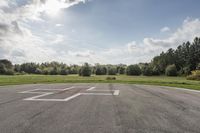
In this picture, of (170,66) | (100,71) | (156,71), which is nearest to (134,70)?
(156,71)

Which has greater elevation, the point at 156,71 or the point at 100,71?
Answer: the point at 100,71

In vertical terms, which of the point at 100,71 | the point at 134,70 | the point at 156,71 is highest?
the point at 134,70

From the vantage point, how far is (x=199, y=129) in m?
4.14

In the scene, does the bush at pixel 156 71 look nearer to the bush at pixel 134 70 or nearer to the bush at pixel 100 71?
the bush at pixel 134 70

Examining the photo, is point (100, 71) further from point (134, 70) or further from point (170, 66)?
point (170, 66)

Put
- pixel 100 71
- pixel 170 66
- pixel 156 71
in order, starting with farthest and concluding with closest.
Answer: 1. pixel 100 71
2. pixel 156 71
3. pixel 170 66

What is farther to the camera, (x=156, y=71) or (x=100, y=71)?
(x=100, y=71)

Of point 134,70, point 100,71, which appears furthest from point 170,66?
point 100,71

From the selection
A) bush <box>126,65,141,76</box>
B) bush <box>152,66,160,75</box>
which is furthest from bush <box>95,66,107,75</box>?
bush <box>152,66,160,75</box>

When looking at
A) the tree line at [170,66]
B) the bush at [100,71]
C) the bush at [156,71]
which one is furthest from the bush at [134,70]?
the bush at [100,71]

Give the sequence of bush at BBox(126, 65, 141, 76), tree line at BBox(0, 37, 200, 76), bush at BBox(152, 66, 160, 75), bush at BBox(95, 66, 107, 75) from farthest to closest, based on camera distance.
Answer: bush at BBox(95, 66, 107, 75)
bush at BBox(126, 65, 141, 76)
bush at BBox(152, 66, 160, 75)
tree line at BBox(0, 37, 200, 76)

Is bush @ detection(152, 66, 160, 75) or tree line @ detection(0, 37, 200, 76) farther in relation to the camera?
bush @ detection(152, 66, 160, 75)

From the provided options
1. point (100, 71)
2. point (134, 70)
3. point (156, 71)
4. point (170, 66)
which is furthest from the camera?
point (100, 71)

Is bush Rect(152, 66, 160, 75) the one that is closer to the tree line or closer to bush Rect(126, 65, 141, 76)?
the tree line
